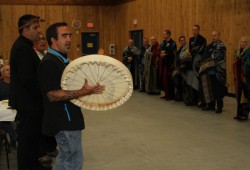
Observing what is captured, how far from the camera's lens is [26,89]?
3307 millimetres

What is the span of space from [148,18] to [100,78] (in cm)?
1027

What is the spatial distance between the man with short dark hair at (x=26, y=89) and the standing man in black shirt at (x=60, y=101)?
2.60ft

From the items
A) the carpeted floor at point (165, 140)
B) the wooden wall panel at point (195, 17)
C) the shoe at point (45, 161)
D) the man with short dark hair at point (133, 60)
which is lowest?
the carpeted floor at point (165, 140)

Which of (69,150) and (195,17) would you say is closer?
(69,150)

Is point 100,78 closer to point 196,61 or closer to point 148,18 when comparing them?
point 196,61

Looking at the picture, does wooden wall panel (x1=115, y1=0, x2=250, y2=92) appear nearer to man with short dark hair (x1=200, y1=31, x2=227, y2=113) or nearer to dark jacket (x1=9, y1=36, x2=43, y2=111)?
man with short dark hair (x1=200, y1=31, x2=227, y2=113)

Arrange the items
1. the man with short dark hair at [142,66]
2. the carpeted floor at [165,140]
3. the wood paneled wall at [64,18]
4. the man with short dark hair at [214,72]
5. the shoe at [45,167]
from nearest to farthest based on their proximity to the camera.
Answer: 1. the shoe at [45,167]
2. the carpeted floor at [165,140]
3. the man with short dark hair at [214,72]
4. the man with short dark hair at [142,66]
5. the wood paneled wall at [64,18]

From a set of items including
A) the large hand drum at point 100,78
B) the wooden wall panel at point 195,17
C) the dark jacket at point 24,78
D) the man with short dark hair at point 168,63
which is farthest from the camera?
the man with short dark hair at point 168,63

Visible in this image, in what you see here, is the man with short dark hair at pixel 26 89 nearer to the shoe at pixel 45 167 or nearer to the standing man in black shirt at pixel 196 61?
the shoe at pixel 45 167

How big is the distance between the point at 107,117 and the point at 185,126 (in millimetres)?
1638

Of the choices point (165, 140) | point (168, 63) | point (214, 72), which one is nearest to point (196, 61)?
point (214, 72)

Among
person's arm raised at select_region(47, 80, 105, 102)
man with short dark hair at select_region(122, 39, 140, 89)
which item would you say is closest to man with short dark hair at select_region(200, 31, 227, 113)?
man with short dark hair at select_region(122, 39, 140, 89)

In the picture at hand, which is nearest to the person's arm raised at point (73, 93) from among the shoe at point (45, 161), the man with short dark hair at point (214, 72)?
the shoe at point (45, 161)

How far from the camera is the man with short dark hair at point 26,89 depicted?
3.28 m
